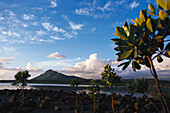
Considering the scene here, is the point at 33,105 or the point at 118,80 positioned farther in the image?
the point at 33,105

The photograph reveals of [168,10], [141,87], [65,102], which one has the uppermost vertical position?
[168,10]

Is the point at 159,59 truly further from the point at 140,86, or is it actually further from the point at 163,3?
the point at 163,3

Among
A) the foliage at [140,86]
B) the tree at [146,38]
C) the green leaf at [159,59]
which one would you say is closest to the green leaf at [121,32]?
the tree at [146,38]

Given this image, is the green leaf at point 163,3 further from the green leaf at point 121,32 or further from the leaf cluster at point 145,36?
the green leaf at point 121,32

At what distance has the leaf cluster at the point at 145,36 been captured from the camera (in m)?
7.17

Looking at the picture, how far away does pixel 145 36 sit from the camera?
25.1 feet

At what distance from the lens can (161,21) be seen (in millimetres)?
7332

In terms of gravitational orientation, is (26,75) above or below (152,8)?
below

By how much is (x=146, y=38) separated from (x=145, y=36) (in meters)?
0.15

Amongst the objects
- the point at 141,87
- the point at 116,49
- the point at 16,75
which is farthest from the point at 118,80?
the point at 16,75

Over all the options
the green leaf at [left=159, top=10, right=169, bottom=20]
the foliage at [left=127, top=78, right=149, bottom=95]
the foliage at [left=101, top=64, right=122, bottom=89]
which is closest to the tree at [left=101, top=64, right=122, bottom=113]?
the foliage at [left=101, top=64, right=122, bottom=89]

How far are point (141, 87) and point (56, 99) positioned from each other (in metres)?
26.6

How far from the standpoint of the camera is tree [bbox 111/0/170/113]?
7.18m

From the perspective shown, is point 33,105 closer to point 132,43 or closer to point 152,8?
point 132,43
